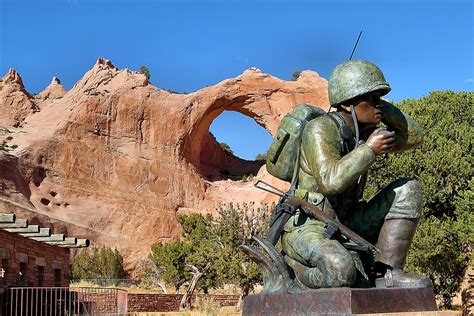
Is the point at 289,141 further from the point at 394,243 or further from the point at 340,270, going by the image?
the point at 340,270

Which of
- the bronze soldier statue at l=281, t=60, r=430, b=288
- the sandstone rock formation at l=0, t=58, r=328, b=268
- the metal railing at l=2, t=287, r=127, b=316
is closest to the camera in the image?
the bronze soldier statue at l=281, t=60, r=430, b=288

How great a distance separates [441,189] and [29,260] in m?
14.1

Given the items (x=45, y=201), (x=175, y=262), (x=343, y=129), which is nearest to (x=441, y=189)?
(x=175, y=262)

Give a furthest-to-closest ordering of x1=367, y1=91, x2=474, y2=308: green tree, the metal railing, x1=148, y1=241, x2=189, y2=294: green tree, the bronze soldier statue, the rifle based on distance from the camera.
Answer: x1=148, y1=241, x2=189, y2=294: green tree, x1=367, y1=91, x2=474, y2=308: green tree, the metal railing, the rifle, the bronze soldier statue

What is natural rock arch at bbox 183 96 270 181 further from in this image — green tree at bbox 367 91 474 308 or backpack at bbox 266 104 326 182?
backpack at bbox 266 104 326 182

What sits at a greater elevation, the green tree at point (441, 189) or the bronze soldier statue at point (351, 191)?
the green tree at point (441, 189)

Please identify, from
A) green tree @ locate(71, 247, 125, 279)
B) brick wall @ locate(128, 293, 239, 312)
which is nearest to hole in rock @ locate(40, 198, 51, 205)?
green tree @ locate(71, 247, 125, 279)

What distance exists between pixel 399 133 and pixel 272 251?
4.18ft

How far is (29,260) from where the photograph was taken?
73.6ft

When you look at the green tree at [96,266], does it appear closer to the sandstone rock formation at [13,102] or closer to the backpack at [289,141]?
the sandstone rock formation at [13,102]

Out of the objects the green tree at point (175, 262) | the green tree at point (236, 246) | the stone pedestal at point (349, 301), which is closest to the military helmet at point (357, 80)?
the stone pedestal at point (349, 301)

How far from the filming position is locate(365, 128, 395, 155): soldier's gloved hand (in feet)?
13.3

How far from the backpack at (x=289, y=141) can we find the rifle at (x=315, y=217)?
27cm

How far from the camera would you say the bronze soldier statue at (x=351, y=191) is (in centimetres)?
405
